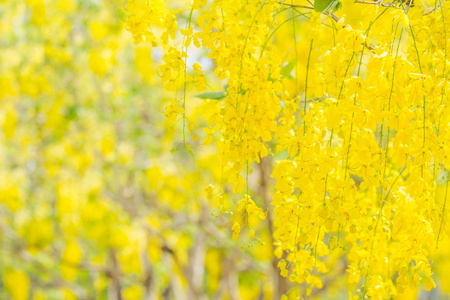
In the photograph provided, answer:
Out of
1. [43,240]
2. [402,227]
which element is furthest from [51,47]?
[402,227]

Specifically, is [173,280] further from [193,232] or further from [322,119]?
[322,119]

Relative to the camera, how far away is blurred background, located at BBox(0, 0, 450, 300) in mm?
3799

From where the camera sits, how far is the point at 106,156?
3.97 m

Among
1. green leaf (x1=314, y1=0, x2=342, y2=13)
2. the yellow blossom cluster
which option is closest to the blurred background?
the yellow blossom cluster

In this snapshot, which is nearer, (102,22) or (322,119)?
(322,119)

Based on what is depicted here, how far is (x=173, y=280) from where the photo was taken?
446 centimetres

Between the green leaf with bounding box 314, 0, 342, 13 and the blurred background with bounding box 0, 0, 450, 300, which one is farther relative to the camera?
the blurred background with bounding box 0, 0, 450, 300

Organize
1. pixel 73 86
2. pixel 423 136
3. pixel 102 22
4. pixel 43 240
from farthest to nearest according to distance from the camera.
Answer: pixel 43 240
pixel 73 86
pixel 102 22
pixel 423 136

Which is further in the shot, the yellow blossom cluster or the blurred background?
the blurred background

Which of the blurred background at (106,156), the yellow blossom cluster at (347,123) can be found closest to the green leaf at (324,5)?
the yellow blossom cluster at (347,123)

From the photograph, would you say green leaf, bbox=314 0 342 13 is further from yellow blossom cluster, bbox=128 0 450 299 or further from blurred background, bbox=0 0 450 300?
blurred background, bbox=0 0 450 300

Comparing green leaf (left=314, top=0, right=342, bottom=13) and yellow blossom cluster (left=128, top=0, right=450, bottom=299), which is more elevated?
green leaf (left=314, top=0, right=342, bottom=13)

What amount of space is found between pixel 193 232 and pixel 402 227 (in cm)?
346

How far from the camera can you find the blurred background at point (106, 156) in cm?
380
